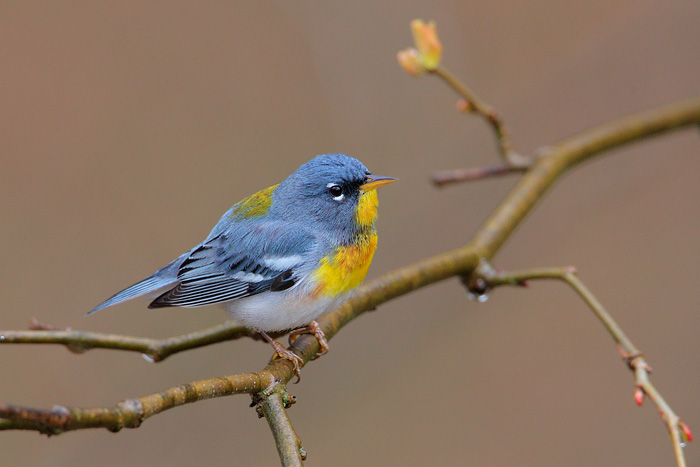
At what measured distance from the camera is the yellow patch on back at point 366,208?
133 inches

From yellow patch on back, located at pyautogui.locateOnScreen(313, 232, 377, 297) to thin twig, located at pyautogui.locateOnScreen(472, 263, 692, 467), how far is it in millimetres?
631

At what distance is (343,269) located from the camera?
3139 mm

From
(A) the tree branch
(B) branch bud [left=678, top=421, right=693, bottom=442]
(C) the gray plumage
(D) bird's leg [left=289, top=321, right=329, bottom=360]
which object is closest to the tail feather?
(C) the gray plumage

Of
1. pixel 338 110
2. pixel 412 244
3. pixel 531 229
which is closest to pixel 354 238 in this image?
pixel 412 244

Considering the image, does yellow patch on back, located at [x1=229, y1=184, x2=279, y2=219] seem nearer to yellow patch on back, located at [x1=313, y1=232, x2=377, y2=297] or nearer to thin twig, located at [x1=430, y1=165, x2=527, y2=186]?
yellow patch on back, located at [x1=313, y1=232, x2=377, y2=297]

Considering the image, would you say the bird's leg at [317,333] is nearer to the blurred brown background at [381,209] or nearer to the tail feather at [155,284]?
the tail feather at [155,284]

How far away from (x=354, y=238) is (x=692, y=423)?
2895 mm

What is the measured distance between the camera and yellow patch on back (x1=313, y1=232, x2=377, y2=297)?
305 centimetres

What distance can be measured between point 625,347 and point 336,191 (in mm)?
1553

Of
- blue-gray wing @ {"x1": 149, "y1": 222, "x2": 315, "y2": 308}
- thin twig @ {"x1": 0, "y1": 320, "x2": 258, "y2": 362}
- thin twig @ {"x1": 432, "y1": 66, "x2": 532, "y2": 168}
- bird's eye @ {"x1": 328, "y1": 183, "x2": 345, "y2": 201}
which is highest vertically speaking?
thin twig @ {"x1": 432, "y1": 66, "x2": 532, "y2": 168}

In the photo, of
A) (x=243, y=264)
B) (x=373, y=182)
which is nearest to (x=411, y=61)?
(x=373, y=182)

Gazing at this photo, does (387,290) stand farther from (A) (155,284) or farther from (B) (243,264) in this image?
(A) (155,284)

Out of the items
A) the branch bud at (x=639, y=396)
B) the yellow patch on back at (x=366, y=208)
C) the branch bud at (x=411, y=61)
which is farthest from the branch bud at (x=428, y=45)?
the branch bud at (x=639, y=396)

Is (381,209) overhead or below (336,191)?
overhead
